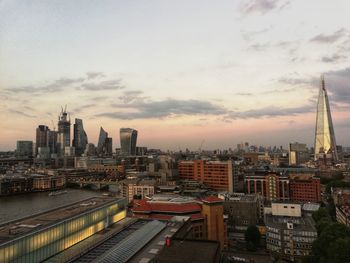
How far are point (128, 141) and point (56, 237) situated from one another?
16790cm

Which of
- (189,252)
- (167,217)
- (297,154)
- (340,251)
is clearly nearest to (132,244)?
(189,252)

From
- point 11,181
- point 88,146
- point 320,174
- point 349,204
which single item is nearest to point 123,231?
point 349,204

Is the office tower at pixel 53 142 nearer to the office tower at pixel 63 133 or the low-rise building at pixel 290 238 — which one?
the office tower at pixel 63 133

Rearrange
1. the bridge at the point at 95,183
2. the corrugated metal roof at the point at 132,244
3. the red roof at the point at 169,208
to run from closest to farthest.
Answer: the corrugated metal roof at the point at 132,244
the red roof at the point at 169,208
the bridge at the point at 95,183

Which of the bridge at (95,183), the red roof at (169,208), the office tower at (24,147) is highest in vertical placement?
the office tower at (24,147)

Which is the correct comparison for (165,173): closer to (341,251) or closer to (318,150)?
(341,251)

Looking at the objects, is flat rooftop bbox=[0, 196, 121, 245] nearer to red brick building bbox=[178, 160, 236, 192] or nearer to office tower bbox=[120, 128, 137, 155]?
red brick building bbox=[178, 160, 236, 192]

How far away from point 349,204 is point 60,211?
30.0 m

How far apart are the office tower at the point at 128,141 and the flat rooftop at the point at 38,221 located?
6340 inches

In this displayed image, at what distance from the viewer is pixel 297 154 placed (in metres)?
138

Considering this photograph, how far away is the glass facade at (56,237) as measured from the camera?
499 inches

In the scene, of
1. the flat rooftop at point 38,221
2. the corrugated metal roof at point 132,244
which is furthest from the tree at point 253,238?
the flat rooftop at point 38,221

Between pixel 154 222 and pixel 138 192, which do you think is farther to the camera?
pixel 138 192

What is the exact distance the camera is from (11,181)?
71125mm
